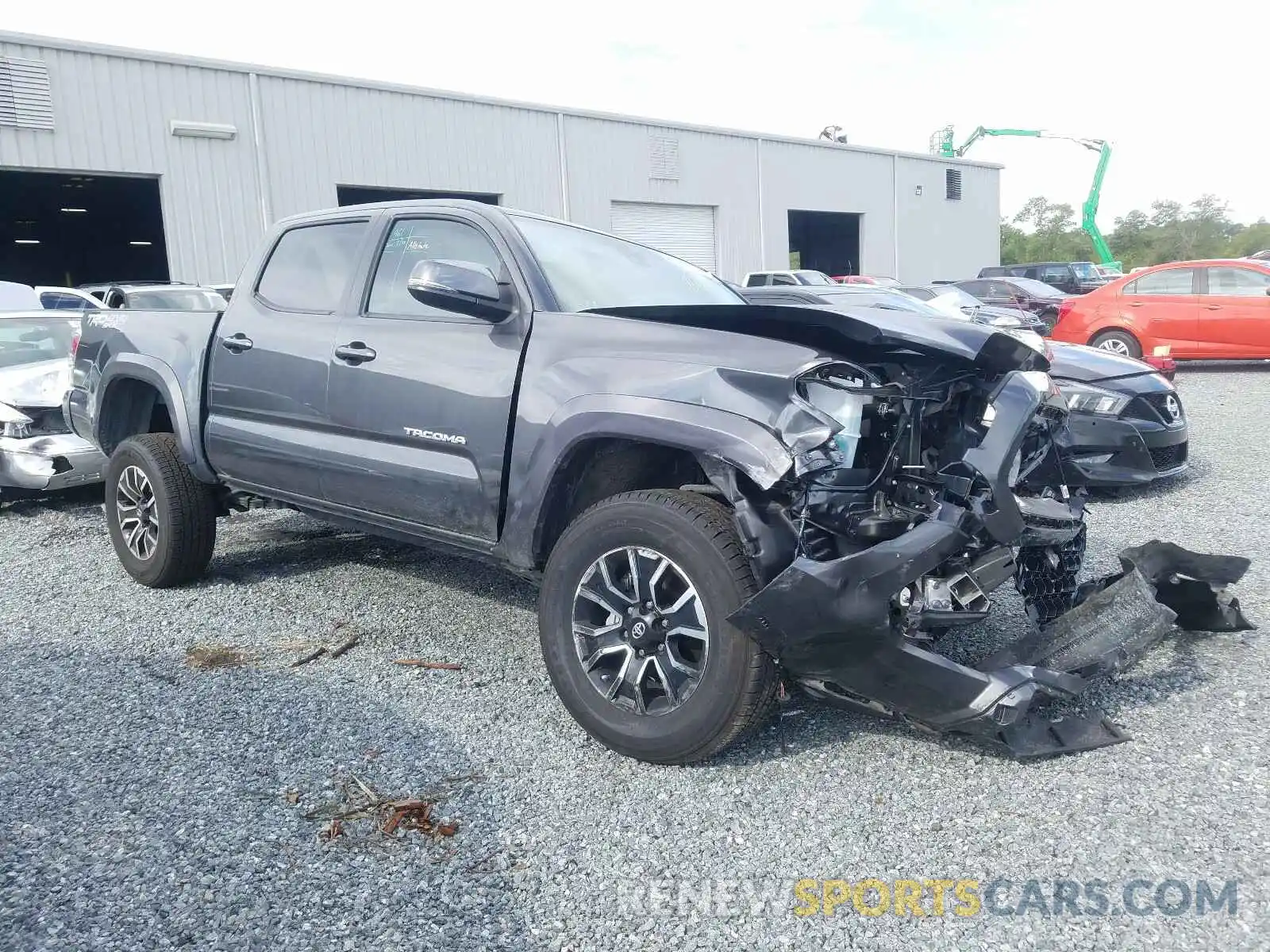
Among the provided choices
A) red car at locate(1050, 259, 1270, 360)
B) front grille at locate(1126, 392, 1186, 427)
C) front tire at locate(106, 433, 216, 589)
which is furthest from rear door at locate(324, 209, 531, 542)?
red car at locate(1050, 259, 1270, 360)

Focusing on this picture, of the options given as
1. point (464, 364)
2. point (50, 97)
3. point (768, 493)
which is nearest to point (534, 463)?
point (464, 364)

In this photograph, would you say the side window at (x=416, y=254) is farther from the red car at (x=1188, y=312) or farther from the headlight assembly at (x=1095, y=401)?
the red car at (x=1188, y=312)

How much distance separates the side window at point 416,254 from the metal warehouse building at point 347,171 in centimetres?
1492

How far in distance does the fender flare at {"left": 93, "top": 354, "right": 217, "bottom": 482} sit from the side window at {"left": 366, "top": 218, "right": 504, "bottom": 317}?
133cm

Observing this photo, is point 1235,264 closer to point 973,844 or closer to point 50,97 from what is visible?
point 973,844

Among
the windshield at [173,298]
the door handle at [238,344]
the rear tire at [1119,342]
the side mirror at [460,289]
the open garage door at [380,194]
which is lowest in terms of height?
the rear tire at [1119,342]

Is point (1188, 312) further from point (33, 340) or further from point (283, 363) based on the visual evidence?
point (33, 340)

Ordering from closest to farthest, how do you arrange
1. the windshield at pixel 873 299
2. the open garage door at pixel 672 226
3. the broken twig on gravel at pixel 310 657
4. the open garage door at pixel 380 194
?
Answer: the broken twig on gravel at pixel 310 657
the windshield at pixel 873 299
the open garage door at pixel 380 194
the open garage door at pixel 672 226

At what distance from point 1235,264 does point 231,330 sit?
1273 cm

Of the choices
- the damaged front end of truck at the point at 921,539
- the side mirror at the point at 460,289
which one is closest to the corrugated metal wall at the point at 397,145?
the side mirror at the point at 460,289

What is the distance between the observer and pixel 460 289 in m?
3.41

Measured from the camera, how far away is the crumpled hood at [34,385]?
6.93 metres

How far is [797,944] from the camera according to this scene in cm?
224

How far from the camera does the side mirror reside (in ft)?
11.1
